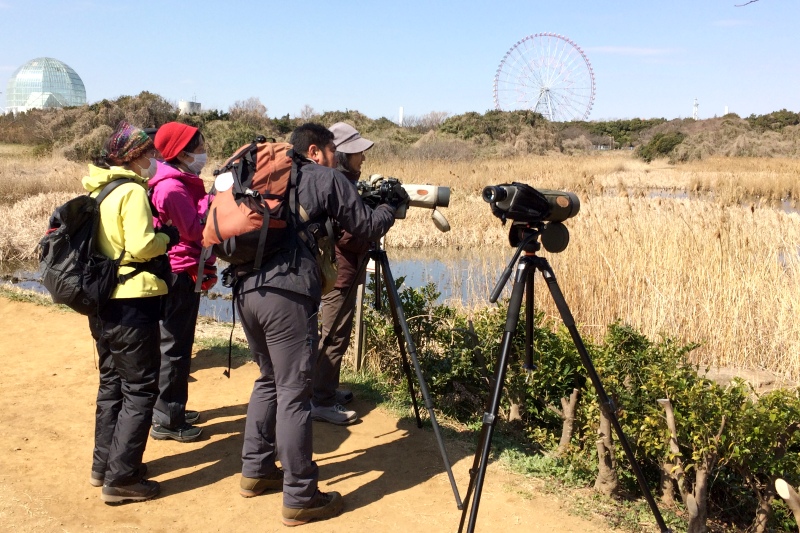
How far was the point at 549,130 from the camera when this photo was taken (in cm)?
4328

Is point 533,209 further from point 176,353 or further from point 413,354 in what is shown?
point 176,353

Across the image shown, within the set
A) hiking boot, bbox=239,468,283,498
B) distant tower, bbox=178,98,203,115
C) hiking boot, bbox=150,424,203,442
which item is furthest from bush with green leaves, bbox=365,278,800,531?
Result: distant tower, bbox=178,98,203,115

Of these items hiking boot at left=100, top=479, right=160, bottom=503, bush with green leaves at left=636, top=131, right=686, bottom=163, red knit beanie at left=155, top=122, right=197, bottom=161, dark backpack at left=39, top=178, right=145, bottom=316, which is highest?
bush with green leaves at left=636, top=131, right=686, bottom=163

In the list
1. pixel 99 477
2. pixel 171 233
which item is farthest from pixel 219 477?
pixel 171 233

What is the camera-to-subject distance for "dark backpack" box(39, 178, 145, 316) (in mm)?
3441

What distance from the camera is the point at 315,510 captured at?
135 inches

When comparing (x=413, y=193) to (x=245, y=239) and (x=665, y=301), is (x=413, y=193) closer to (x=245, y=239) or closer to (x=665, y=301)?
(x=245, y=239)

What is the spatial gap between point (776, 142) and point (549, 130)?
40.2 ft

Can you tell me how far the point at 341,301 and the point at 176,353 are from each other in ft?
3.52

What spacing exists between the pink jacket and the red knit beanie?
8 cm

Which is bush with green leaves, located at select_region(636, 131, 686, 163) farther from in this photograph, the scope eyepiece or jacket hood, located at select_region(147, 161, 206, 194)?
the scope eyepiece

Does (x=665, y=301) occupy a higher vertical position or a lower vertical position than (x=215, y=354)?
higher

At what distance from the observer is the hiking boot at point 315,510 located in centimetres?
341

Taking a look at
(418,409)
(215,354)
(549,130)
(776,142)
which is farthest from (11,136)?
(776,142)
